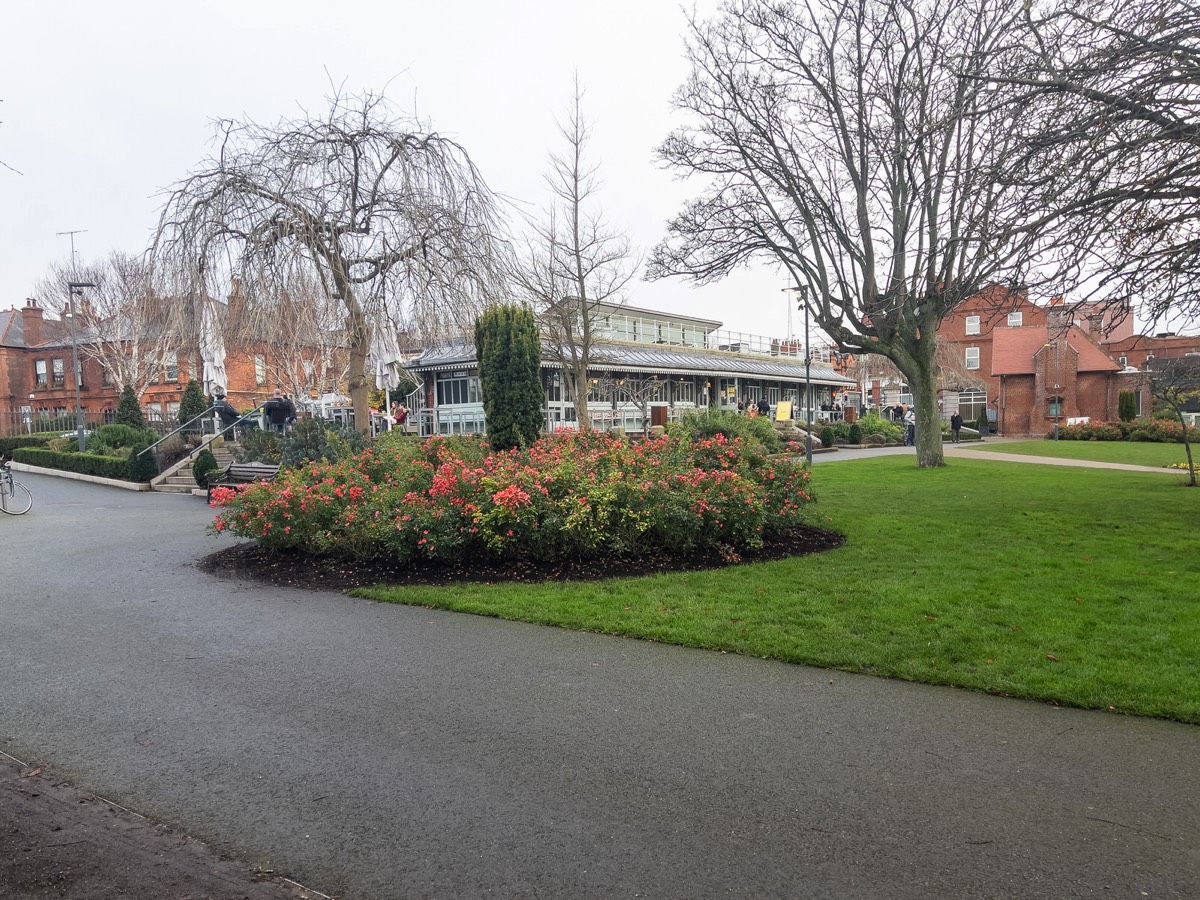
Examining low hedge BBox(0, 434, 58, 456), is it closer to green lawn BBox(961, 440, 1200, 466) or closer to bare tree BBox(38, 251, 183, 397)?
bare tree BBox(38, 251, 183, 397)

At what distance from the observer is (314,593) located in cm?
765

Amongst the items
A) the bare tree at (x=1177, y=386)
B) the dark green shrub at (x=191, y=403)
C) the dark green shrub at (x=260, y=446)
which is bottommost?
the dark green shrub at (x=260, y=446)

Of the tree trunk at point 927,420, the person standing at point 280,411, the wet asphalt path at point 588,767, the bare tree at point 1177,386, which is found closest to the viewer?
the wet asphalt path at point 588,767

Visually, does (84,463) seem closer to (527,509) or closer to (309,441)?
(309,441)

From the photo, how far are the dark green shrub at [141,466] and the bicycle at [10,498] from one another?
6137 millimetres

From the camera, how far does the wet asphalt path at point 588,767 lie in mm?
2895

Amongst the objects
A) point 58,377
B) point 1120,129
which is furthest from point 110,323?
point 1120,129

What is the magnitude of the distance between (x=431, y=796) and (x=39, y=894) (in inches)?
59.2

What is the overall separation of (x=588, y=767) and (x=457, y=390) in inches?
1328

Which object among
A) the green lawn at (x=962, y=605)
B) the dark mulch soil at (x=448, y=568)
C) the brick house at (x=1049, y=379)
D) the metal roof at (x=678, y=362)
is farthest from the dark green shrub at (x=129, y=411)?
the brick house at (x=1049, y=379)

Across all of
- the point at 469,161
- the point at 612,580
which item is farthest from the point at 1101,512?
the point at 469,161

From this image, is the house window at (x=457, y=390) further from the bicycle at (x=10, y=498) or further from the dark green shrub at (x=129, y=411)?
the bicycle at (x=10, y=498)

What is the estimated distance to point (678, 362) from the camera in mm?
42031

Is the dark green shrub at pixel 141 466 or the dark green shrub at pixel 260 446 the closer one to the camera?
the dark green shrub at pixel 260 446
